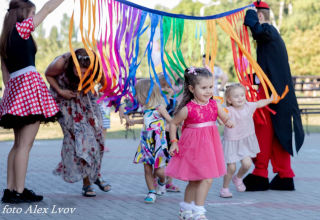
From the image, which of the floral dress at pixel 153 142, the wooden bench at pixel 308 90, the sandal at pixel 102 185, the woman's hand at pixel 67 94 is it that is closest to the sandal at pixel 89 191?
the sandal at pixel 102 185

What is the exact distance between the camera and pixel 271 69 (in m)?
6.45

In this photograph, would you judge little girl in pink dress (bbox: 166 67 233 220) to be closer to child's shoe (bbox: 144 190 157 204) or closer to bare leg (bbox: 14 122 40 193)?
child's shoe (bbox: 144 190 157 204)

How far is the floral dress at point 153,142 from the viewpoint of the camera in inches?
232

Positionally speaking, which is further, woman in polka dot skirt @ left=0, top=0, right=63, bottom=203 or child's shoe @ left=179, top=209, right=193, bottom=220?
woman in polka dot skirt @ left=0, top=0, right=63, bottom=203

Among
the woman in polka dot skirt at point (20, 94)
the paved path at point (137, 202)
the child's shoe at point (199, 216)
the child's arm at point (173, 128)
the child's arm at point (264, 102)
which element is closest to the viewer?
the child's shoe at point (199, 216)

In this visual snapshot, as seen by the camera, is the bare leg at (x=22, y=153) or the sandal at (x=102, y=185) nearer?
the bare leg at (x=22, y=153)

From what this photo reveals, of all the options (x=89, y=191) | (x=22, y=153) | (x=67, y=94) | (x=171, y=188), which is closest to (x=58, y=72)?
(x=67, y=94)

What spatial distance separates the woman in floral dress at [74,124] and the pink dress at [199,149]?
1227 millimetres

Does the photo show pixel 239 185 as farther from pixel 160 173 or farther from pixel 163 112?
pixel 163 112

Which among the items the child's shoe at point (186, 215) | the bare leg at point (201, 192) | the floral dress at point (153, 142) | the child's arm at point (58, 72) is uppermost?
the child's arm at point (58, 72)

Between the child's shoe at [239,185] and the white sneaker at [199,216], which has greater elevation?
the white sneaker at [199,216]

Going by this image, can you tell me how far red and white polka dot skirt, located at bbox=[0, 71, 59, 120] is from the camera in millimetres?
5426

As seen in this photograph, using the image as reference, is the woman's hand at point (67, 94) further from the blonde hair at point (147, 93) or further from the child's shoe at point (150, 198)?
the child's shoe at point (150, 198)

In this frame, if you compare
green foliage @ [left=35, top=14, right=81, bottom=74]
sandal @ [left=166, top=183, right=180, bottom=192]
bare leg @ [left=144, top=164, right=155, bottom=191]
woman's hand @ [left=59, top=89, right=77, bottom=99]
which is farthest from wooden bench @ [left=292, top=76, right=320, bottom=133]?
green foliage @ [left=35, top=14, right=81, bottom=74]
